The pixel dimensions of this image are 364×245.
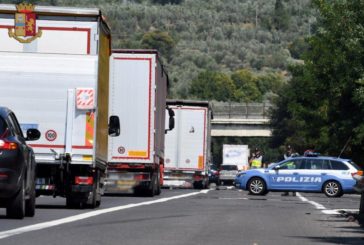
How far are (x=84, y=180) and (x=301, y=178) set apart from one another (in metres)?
20.0

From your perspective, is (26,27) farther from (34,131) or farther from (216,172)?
(216,172)

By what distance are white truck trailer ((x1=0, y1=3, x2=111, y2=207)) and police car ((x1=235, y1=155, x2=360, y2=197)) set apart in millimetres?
19075

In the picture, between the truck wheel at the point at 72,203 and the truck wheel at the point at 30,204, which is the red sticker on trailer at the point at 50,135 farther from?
the truck wheel at the point at 30,204

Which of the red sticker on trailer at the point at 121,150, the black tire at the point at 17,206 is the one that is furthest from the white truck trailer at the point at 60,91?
the red sticker on trailer at the point at 121,150

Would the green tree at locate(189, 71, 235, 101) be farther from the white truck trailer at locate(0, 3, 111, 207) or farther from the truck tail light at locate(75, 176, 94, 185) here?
the truck tail light at locate(75, 176, 94, 185)

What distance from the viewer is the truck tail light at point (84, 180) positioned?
79.5 feet

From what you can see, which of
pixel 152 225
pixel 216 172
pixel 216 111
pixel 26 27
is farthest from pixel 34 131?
pixel 216 111

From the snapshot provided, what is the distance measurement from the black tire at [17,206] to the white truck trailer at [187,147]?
108 ft

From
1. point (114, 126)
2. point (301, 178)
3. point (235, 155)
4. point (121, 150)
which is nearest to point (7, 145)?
point (114, 126)

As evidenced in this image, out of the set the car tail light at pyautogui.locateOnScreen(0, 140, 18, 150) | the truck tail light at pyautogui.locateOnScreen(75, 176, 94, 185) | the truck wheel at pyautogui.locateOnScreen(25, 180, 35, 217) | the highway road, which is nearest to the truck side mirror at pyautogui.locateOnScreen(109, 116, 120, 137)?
the highway road

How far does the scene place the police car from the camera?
43.2 m

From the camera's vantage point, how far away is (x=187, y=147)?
174ft

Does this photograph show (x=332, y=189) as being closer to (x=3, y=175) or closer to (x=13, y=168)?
(x=13, y=168)

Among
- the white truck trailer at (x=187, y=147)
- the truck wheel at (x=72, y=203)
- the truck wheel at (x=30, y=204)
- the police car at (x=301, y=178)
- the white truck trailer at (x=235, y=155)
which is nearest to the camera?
the truck wheel at (x=30, y=204)
